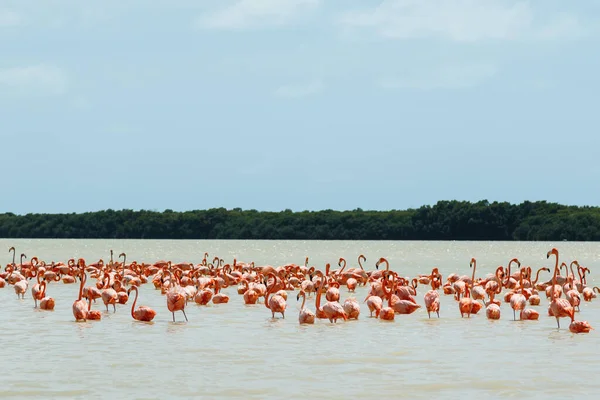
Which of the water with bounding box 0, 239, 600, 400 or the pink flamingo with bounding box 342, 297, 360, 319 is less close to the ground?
the pink flamingo with bounding box 342, 297, 360, 319

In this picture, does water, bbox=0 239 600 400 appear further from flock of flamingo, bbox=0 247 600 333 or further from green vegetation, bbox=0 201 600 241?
green vegetation, bbox=0 201 600 241

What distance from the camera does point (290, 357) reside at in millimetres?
13820

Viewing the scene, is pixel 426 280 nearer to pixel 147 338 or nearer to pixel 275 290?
pixel 275 290

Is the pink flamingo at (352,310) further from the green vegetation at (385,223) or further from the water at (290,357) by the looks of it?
the green vegetation at (385,223)

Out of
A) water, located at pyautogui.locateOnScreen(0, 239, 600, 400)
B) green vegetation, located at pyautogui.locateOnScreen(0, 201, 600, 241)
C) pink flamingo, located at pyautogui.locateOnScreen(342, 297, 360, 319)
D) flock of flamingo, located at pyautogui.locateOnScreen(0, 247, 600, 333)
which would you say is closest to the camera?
water, located at pyautogui.locateOnScreen(0, 239, 600, 400)

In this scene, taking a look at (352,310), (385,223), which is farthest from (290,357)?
(385,223)

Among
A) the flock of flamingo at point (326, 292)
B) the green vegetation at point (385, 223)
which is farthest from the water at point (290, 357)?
the green vegetation at point (385, 223)

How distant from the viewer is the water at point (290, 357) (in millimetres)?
11383

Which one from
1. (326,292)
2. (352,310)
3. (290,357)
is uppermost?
(326,292)

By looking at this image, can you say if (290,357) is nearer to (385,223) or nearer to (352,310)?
(352,310)

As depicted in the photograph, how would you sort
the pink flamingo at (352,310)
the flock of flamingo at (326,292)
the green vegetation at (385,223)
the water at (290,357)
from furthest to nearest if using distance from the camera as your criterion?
1. the green vegetation at (385,223)
2. the pink flamingo at (352,310)
3. the flock of flamingo at (326,292)
4. the water at (290,357)

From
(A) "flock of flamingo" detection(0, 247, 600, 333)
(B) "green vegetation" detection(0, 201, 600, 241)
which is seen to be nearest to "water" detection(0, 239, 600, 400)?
(A) "flock of flamingo" detection(0, 247, 600, 333)

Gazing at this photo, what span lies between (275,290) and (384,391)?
477 inches

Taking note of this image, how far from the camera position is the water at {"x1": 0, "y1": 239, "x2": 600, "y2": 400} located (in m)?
11.4
